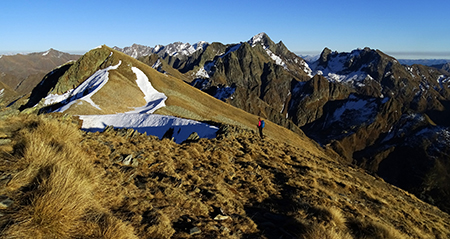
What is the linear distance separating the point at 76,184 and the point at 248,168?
30.3 feet

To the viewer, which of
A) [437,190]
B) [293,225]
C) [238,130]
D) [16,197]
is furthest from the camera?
[437,190]

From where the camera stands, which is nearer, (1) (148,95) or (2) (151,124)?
(2) (151,124)

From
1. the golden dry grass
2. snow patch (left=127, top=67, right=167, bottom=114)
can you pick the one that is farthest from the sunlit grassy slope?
the golden dry grass

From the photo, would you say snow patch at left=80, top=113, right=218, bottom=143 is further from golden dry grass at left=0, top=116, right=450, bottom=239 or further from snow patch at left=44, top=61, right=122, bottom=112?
snow patch at left=44, top=61, right=122, bottom=112

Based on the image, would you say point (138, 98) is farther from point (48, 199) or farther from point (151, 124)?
point (48, 199)

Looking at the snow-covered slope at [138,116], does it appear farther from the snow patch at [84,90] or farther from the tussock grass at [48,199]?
the tussock grass at [48,199]

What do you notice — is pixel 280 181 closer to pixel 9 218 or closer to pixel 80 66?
pixel 9 218

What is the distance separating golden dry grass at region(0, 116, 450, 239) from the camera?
13.5 feet

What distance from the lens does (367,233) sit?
7414 millimetres

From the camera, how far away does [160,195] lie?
22.9ft

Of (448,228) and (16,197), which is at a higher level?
(16,197)

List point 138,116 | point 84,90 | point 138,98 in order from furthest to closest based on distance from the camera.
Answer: point 138,98 → point 84,90 → point 138,116

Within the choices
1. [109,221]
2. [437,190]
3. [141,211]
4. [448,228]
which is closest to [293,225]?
[141,211]

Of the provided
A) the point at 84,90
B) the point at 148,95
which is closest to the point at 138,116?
the point at 148,95
